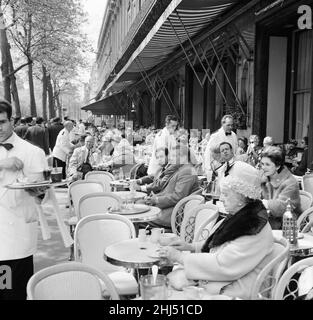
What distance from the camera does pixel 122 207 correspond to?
17.6ft

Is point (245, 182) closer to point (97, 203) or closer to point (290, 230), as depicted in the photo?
point (290, 230)

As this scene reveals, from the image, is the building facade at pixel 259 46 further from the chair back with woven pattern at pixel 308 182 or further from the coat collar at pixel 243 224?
the coat collar at pixel 243 224

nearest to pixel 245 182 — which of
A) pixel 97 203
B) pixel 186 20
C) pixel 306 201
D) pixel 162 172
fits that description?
pixel 306 201

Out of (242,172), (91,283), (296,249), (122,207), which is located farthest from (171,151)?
(91,283)

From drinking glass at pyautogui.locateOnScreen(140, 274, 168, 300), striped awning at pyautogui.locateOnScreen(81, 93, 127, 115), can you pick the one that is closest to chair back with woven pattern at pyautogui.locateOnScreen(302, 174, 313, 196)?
drinking glass at pyautogui.locateOnScreen(140, 274, 168, 300)

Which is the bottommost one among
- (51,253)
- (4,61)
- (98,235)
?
(51,253)

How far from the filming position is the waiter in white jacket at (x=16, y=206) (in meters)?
3.18

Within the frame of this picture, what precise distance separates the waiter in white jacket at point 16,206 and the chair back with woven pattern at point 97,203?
206 cm

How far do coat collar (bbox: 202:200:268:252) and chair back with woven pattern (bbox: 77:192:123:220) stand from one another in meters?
2.60

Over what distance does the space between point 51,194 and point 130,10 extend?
105 feet

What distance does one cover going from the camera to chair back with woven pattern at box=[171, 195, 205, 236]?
5.03 m

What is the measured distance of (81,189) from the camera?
656 cm

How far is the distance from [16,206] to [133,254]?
96 centimetres

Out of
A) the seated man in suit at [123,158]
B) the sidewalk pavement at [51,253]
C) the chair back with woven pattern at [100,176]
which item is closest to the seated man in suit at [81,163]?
the seated man in suit at [123,158]
